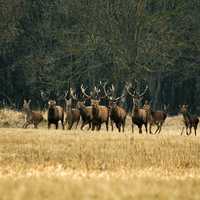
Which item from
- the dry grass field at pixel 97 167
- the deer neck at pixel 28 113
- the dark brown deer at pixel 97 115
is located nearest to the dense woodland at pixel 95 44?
the deer neck at pixel 28 113

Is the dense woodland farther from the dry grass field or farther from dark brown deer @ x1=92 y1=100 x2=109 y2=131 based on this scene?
the dry grass field

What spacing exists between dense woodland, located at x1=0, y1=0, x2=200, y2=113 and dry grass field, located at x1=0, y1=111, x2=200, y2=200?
33.5m

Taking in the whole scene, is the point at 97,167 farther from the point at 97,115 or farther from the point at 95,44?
the point at 95,44

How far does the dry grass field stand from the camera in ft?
35.5

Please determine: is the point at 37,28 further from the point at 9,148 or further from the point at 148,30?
the point at 9,148

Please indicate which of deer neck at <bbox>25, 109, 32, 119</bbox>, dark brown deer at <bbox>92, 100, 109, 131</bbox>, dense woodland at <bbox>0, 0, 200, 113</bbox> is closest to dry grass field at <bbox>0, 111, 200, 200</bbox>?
dark brown deer at <bbox>92, 100, 109, 131</bbox>

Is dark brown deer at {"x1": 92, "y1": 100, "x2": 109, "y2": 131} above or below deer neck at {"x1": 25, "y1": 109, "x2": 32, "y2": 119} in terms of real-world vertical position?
above

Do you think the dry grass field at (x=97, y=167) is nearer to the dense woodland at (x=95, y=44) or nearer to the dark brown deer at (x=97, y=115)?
the dark brown deer at (x=97, y=115)

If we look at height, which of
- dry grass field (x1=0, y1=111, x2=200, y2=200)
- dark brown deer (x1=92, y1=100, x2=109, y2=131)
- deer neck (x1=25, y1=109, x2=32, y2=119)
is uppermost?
dry grass field (x1=0, y1=111, x2=200, y2=200)

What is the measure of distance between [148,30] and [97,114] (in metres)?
25.5

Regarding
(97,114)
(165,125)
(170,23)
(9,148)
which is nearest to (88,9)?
(170,23)

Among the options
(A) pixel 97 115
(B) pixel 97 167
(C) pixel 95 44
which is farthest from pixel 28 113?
(B) pixel 97 167

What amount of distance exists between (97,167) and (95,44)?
41422 millimetres

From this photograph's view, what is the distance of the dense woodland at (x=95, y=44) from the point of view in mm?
59500
